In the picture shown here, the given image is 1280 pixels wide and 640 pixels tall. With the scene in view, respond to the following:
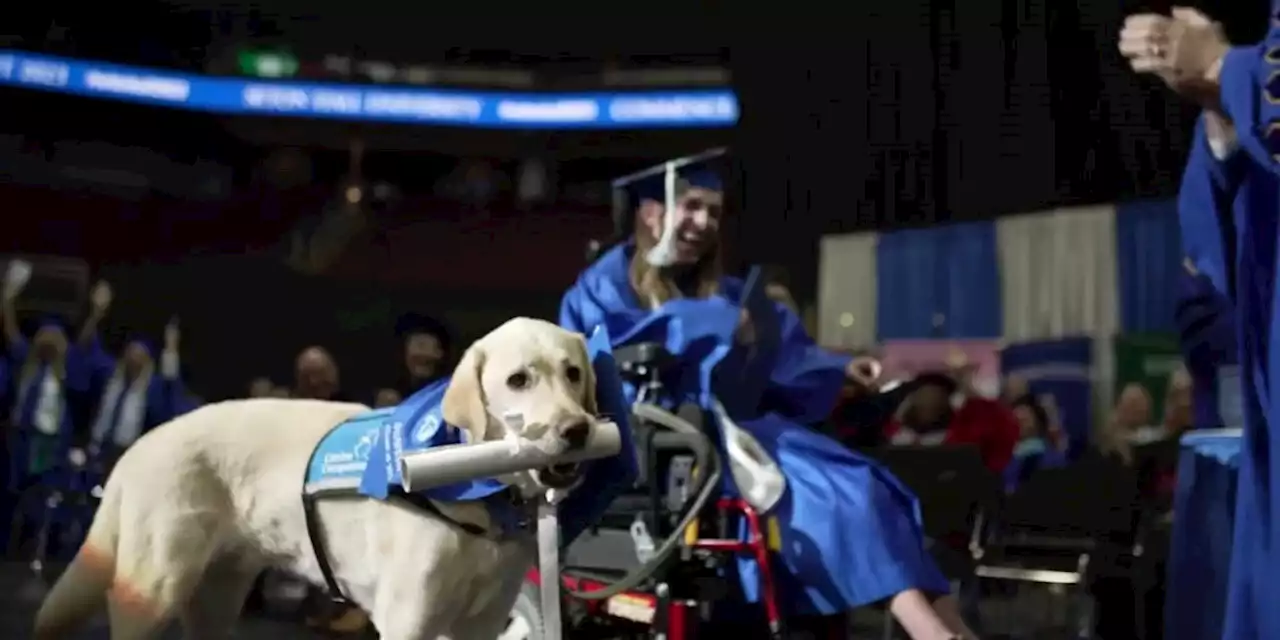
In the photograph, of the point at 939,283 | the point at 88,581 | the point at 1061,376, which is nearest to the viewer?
the point at 88,581

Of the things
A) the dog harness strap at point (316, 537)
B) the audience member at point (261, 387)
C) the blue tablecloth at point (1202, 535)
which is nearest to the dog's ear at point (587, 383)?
the dog harness strap at point (316, 537)

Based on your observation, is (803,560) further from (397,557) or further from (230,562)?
(230,562)

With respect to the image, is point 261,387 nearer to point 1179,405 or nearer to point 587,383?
point 587,383

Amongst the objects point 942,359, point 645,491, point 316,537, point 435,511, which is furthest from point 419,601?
point 942,359

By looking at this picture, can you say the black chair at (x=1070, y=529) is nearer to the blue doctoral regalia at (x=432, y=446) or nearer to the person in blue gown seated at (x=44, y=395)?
the blue doctoral regalia at (x=432, y=446)

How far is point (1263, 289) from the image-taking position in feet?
4.99

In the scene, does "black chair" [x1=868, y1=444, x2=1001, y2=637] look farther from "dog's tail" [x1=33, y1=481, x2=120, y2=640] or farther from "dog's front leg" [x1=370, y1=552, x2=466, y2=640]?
"dog's tail" [x1=33, y1=481, x2=120, y2=640]

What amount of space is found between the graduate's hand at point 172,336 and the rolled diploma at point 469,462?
2477 millimetres

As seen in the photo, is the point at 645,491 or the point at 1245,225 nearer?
the point at 1245,225

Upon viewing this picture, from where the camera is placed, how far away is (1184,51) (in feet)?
5.31

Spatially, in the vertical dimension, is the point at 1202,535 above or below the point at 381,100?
below

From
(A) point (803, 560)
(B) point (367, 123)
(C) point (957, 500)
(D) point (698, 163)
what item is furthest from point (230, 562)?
(B) point (367, 123)

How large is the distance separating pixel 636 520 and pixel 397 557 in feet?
1.77

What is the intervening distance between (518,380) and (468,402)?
67 millimetres
